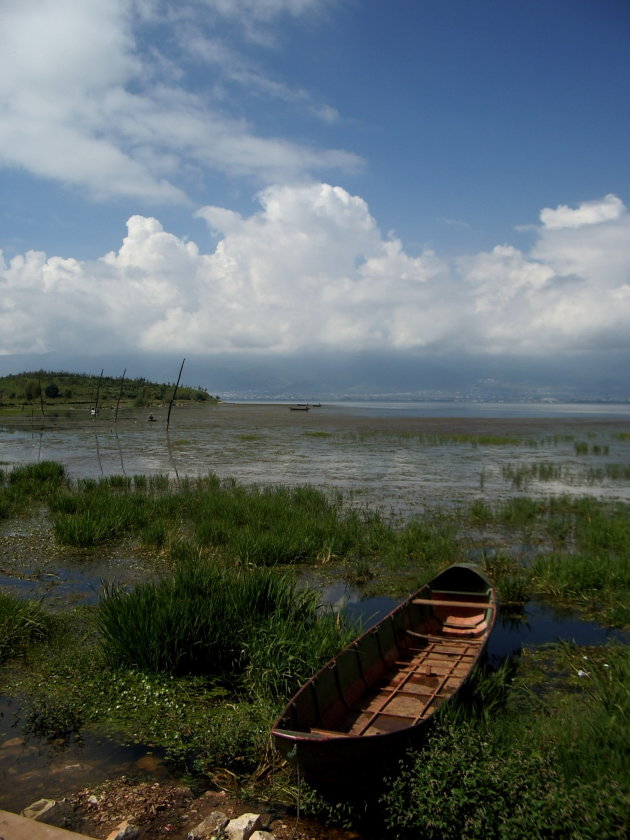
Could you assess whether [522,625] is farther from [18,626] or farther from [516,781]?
[18,626]

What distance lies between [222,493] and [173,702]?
1069 cm

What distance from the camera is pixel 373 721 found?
19.2 feet

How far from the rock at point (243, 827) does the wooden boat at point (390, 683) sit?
0.46m

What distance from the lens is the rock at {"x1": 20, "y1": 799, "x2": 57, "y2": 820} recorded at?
15.0ft

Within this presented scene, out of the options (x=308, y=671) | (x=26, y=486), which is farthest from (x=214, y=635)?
(x=26, y=486)

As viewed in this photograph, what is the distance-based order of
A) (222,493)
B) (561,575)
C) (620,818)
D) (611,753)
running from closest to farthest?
(620,818) → (611,753) → (561,575) → (222,493)

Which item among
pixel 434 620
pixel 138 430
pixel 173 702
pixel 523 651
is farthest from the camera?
pixel 138 430

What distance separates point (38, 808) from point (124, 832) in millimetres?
848

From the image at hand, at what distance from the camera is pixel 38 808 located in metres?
4.66

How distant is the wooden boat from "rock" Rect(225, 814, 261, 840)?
1.50 ft

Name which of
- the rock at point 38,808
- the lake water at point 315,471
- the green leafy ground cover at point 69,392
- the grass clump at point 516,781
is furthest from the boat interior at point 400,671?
the green leafy ground cover at point 69,392

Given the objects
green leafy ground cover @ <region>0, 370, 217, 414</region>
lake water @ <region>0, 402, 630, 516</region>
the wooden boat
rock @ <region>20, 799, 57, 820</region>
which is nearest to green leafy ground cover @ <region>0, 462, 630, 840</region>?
the wooden boat

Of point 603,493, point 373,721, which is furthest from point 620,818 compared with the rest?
point 603,493

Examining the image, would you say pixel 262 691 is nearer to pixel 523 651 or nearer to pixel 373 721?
pixel 373 721
